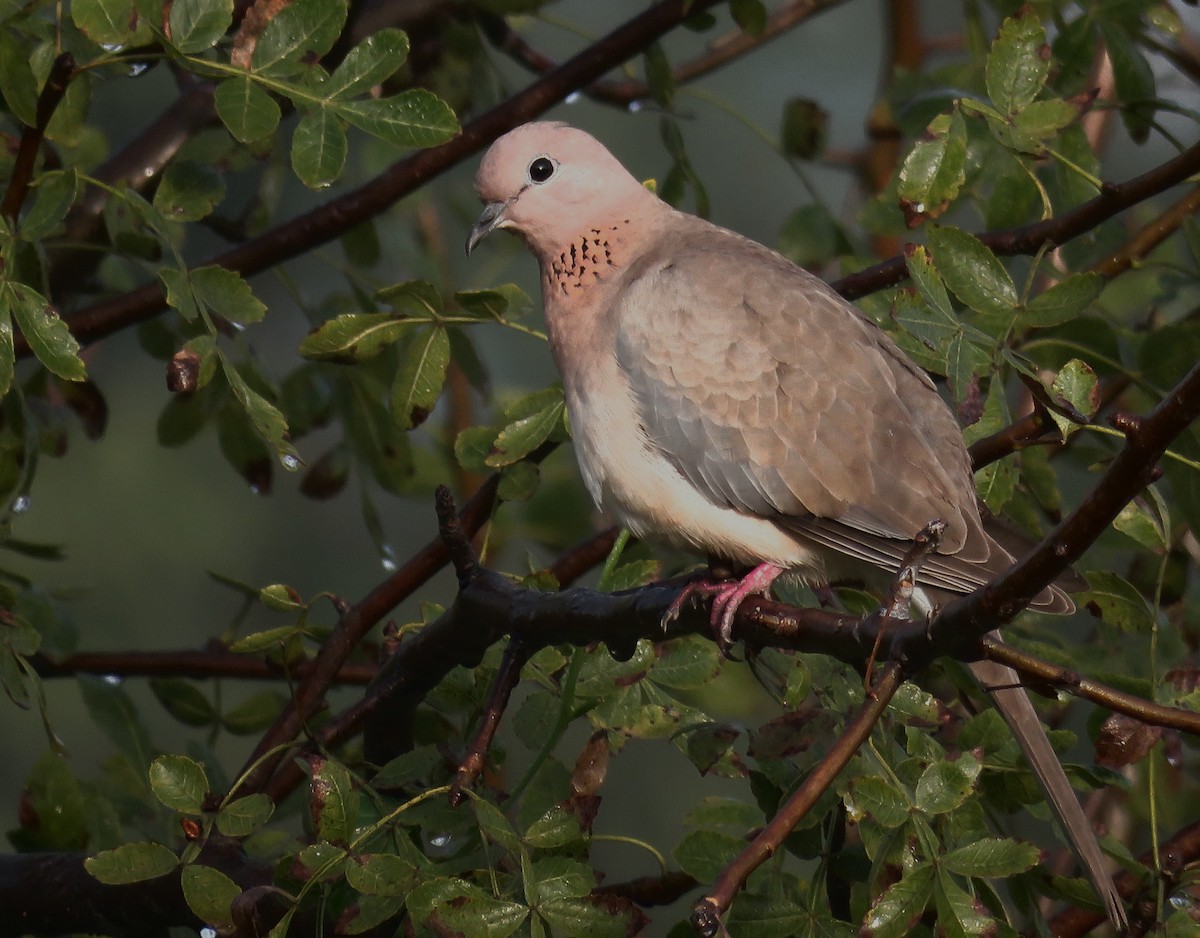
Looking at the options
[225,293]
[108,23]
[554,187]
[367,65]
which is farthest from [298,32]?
[554,187]

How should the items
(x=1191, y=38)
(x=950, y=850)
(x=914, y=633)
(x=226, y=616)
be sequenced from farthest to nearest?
(x=226, y=616)
(x=1191, y=38)
(x=950, y=850)
(x=914, y=633)

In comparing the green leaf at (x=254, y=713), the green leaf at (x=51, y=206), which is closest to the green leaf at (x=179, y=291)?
the green leaf at (x=51, y=206)

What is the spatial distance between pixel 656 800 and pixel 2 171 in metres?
5.48

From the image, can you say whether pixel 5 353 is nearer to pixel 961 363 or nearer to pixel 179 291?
pixel 179 291

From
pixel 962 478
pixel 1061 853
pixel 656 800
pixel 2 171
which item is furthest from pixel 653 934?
pixel 2 171

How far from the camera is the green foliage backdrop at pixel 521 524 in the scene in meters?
1.69

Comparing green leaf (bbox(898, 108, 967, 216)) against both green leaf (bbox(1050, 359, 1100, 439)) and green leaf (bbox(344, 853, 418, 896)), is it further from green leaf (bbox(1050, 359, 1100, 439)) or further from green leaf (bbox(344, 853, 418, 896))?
green leaf (bbox(344, 853, 418, 896))

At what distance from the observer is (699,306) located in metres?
2.51

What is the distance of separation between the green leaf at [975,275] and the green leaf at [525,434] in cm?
71

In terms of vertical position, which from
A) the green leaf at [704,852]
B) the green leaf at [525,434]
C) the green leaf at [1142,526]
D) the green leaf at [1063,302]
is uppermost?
the green leaf at [1063,302]

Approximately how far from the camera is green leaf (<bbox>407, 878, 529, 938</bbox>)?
155 cm

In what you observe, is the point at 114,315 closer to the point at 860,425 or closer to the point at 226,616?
the point at 860,425

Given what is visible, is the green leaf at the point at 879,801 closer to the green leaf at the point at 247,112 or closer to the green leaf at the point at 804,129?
the green leaf at the point at 247,112

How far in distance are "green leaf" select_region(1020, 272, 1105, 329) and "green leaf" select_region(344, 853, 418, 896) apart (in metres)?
1.09
